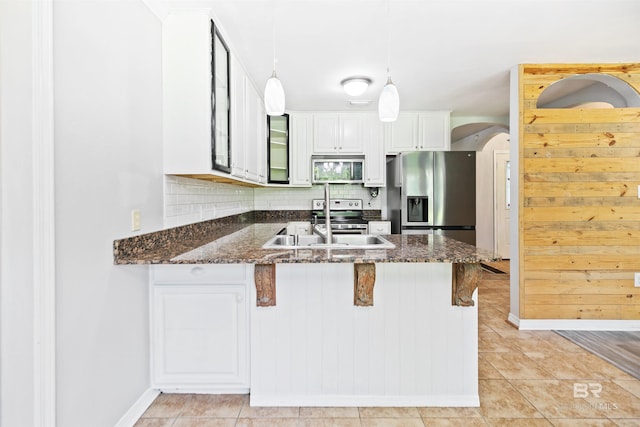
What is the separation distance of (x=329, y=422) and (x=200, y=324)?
88cm

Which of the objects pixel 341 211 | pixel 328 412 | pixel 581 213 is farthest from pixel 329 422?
pixel 341 211

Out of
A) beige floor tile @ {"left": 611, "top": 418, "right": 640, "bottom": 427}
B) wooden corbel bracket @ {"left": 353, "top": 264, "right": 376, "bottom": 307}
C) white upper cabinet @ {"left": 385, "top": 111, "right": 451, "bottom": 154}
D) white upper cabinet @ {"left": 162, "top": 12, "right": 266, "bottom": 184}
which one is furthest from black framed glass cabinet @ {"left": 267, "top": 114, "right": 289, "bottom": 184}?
beige floor tile @ {"left": 611, "top": 418, "right": 640, "bottom": 427}

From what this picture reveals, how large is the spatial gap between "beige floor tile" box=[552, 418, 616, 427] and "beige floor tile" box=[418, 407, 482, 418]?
394 mm

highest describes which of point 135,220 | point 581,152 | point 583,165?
point 581,152

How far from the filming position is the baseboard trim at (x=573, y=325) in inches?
117

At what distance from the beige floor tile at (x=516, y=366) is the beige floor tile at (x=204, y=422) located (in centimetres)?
177

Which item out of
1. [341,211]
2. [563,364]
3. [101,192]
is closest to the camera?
[101,192]

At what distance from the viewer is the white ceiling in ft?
6.77

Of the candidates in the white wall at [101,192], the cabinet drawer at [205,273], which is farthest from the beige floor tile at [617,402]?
the white wall at [101,192]

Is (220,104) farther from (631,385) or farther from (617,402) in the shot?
(631,385)

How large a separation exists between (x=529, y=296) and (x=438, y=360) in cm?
163

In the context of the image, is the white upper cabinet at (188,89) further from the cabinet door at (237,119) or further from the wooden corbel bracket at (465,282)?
the wooden corbel bracket at (465,282)

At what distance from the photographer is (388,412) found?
6.04ft

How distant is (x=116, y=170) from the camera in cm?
165
